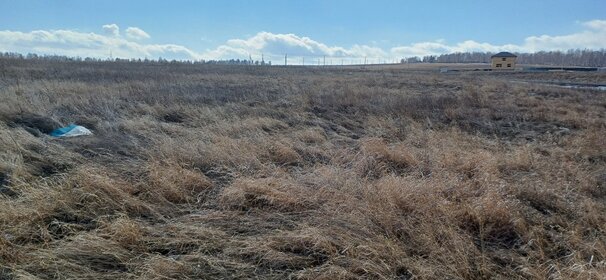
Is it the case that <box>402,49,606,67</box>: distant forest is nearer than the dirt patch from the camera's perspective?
No

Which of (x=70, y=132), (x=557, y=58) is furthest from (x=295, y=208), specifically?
(x=557, y=58)

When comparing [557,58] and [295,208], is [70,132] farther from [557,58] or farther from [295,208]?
[557,58]

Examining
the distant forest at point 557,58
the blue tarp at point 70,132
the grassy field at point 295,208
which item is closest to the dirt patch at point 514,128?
the grassy field at point 295,208

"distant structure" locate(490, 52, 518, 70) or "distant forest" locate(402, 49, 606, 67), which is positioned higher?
"distant forest" locate(402, 49, 606, 67)

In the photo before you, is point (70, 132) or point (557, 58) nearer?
point (70, 132)

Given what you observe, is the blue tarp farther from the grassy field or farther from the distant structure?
the distant structure

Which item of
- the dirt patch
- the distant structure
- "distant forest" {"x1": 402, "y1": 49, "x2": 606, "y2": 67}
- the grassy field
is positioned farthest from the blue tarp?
"distant forest" {"x1": 402, "y1": 49, "x2": 606, "y2": 67}

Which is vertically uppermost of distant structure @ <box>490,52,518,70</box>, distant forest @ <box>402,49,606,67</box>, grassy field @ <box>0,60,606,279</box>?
distant forest @ <box>402,49,606,67</box>

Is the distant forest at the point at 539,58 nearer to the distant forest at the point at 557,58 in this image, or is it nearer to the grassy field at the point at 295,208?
the distant forest at the point at 557,58

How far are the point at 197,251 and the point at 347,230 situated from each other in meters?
1.36

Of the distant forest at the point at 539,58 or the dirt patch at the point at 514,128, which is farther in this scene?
the distant forest at the point at 539,58

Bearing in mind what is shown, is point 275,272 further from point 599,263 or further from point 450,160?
point 450,160

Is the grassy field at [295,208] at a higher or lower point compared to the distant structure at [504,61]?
lower

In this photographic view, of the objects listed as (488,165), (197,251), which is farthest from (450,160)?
(197,251)
